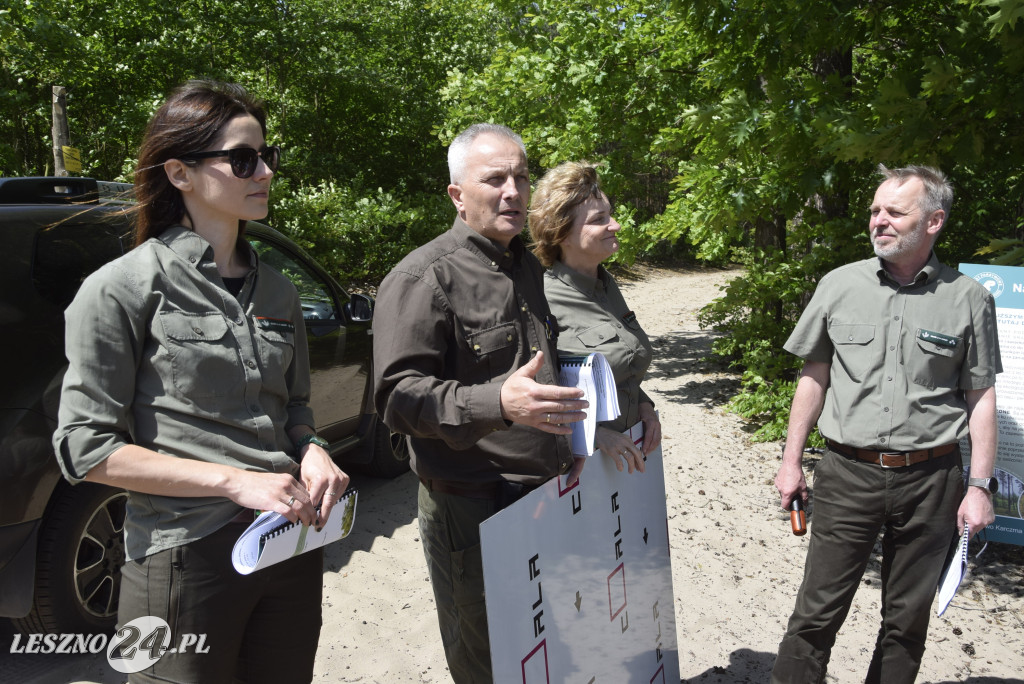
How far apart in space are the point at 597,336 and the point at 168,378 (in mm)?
1552

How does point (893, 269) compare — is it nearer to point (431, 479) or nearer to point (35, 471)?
point (431, 479)

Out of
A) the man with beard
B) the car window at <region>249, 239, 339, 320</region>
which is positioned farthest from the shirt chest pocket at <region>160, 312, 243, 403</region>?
the car window at <region>249, 239, 339, 320</region>

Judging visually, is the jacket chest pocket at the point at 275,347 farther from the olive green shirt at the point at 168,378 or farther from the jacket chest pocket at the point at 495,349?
the jacket chest pocket at the point at 495,349

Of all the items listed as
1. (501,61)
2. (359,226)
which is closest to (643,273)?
(359,226)

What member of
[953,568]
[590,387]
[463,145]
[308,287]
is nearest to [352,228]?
[308,287]

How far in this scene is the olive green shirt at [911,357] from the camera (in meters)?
2.93

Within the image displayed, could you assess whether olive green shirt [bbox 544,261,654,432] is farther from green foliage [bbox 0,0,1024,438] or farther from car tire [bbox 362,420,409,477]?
car tire [bbox 362,420,409,477]

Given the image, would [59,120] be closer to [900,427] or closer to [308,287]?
[308,287]

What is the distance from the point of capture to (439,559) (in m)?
2.40

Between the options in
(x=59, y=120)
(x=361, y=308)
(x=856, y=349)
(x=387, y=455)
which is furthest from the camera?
(x=59, y=120)

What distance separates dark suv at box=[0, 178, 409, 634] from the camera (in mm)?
3078

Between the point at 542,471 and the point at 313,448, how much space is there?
2.19 ft

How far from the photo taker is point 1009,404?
3.96 meters

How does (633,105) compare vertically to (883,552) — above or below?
above
